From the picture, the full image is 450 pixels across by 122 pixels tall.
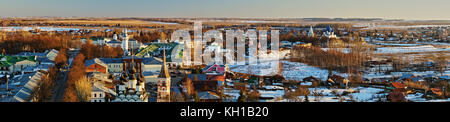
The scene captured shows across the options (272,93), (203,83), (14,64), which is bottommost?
(272,93)

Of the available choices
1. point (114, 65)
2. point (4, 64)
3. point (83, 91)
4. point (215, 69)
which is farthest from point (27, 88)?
point (215, 69)

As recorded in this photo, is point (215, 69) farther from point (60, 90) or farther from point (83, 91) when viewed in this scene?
point (83, 91)

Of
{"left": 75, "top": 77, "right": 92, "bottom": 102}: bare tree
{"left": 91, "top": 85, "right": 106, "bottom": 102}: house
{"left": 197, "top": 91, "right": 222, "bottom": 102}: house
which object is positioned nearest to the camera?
{"left": 75, "top": 77, "right": 92, "bottom": 102}: bare tree

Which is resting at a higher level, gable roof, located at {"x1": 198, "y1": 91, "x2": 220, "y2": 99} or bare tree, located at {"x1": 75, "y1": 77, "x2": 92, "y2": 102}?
bare tree, located at {"x1": 75, "y1": 77, "x2": 92, "y2": 102}

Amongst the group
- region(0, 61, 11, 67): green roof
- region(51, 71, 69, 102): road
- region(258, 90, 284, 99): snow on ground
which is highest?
region(0, 61, 11, 67): green roof

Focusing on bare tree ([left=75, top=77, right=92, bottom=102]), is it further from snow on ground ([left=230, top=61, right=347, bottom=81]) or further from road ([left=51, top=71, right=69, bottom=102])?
snow on ground ([left=230, top=61, right=347, bottom=81])

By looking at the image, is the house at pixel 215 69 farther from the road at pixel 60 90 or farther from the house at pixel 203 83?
the road at pixel 60 90

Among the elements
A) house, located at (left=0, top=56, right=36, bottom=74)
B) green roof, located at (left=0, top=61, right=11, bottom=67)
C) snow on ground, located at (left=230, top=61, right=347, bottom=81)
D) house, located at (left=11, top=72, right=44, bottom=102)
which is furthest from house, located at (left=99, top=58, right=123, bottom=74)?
snow on ground, located at (left=230, top=61, right=347, bottom=81)

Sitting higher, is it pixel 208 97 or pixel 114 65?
pixel 114 65

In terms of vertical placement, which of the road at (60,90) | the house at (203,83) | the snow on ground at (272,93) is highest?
the house at (203,83)

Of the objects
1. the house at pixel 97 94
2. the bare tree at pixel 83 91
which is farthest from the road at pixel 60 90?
the house at pixel 97 94
